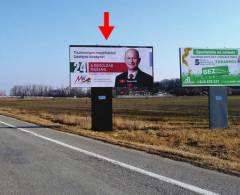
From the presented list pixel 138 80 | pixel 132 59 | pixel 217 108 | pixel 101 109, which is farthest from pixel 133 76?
pixel 217 108

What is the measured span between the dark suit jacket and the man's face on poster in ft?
1.31

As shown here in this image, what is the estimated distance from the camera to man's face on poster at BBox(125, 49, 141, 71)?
2506 cm

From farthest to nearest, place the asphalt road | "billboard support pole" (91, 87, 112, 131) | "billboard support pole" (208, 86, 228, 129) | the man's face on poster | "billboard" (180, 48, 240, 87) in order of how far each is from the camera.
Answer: the man's face on poster → "billboard" (180, 48, 240, 87) → "billboard support pole" (208, 86, 228, 129) → "billboard support pole" (91, 87, 112, 131) → the asphalt road

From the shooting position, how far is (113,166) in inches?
399

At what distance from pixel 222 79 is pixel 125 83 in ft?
17.1

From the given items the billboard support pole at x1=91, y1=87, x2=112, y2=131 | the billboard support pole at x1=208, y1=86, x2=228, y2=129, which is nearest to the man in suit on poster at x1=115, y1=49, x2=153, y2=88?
the billboard support pole at x1=91, y1=87, x2=112, y2=131

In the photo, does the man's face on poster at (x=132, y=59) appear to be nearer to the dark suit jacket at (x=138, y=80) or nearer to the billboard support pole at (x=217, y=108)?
the dark suit jacket at (x=138, y=80)

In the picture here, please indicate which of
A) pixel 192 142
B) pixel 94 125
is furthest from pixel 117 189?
pixel 94 125

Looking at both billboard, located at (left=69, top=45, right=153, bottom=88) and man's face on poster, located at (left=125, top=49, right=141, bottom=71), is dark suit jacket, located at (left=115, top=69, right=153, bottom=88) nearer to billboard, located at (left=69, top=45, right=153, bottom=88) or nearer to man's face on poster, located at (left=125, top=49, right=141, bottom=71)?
billboard, located at (left=69, top=45, right=153, bottom=88)

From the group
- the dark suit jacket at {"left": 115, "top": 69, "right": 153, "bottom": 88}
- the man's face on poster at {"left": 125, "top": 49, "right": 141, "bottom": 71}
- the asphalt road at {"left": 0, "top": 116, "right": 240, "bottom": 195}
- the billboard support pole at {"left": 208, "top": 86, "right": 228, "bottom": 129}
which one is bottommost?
the asphalt road at {"left": 0, "top": 116, "right": 240, "bottom": 195}

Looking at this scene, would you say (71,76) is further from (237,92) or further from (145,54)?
(237,92)

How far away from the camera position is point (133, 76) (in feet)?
83.8

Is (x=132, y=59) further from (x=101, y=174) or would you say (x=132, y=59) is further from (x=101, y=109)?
(x=101, y=174)

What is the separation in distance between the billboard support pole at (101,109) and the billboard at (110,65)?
38 cm
